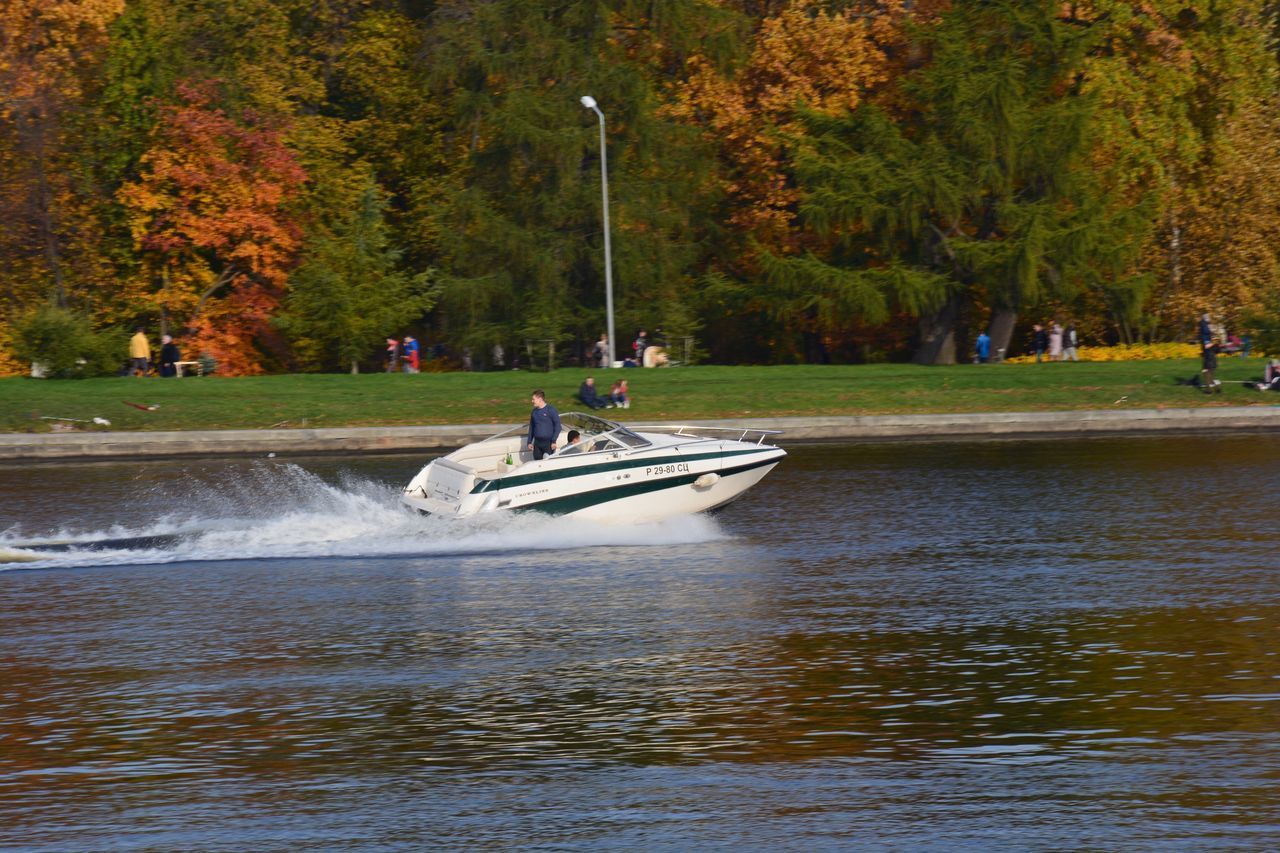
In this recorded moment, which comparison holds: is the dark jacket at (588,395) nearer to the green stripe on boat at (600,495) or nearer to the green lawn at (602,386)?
the green lawn at (602,386)

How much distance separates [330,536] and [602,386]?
23.2m

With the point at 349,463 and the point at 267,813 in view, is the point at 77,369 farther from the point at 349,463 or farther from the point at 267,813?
the point at 267,813

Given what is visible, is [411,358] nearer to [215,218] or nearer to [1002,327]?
[215,218]

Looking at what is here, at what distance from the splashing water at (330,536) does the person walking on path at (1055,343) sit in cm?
3333

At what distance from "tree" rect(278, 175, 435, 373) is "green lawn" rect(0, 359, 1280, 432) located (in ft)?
21.3

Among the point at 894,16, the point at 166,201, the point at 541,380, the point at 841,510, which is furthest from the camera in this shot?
A: the point at 894,16

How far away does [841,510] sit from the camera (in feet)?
67.4

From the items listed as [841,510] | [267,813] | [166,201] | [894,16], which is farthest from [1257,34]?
[267,813]

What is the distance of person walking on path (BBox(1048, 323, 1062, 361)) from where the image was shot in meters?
50.5

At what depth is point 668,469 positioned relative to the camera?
1875cm

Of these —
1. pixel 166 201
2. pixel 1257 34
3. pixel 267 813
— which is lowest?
pixel 267 813

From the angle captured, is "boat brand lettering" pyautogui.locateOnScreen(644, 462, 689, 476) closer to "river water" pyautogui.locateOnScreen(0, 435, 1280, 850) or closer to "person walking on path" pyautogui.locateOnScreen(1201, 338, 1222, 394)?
"river water" pyautogui.locateOnScreen(0, 435, 1280, 850)

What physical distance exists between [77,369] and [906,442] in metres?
22.1

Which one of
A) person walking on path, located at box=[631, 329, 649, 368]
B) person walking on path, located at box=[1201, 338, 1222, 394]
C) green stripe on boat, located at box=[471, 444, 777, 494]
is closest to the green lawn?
person walking on path, located at box=[1201, 338, 1222, 394]
